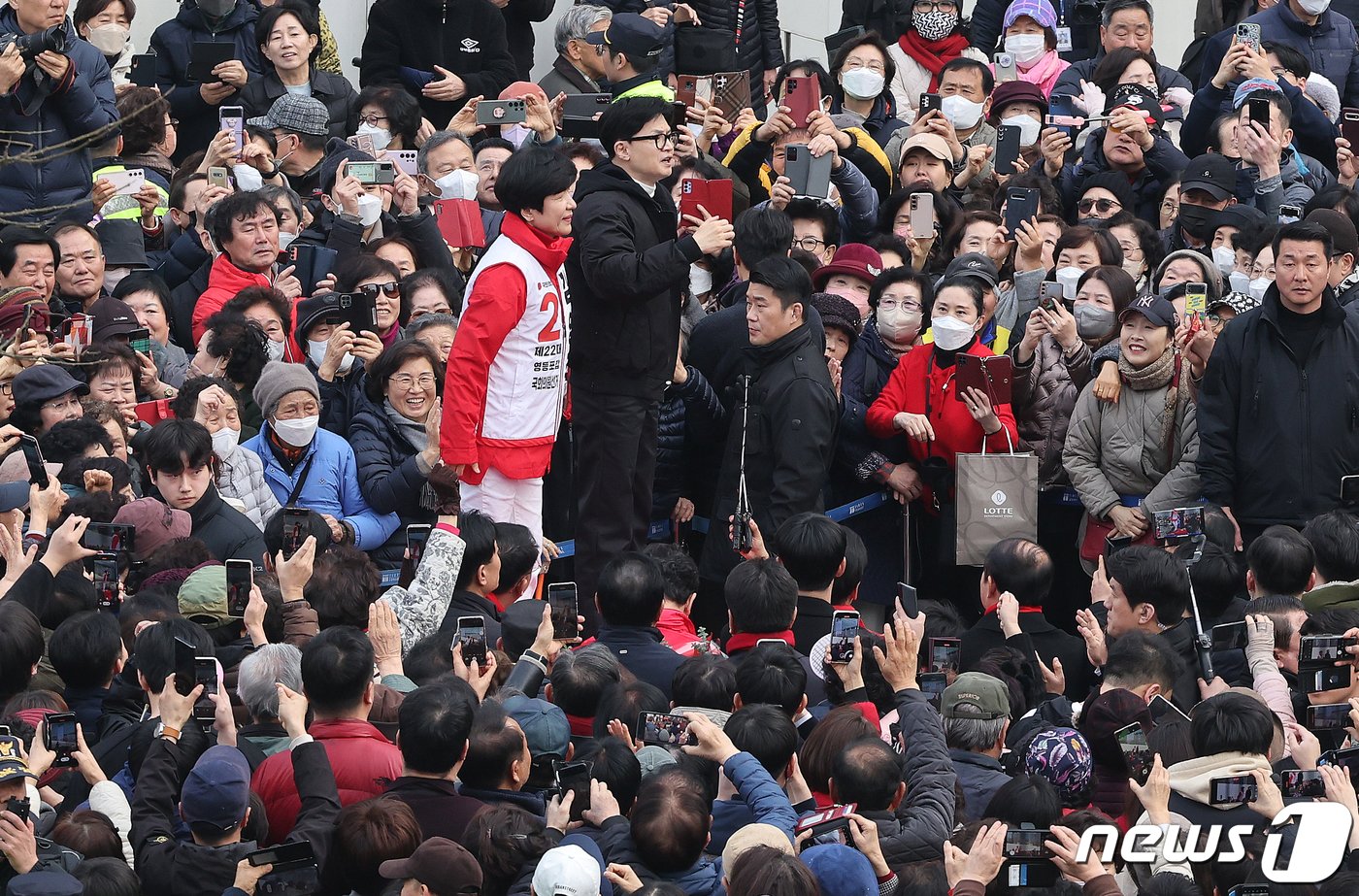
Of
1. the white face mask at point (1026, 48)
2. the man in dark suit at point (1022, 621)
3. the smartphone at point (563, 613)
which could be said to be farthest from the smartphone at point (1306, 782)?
the white face mask at point (1026, 48)

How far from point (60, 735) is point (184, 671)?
38 centimetres

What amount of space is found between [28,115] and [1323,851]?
24.3 feet

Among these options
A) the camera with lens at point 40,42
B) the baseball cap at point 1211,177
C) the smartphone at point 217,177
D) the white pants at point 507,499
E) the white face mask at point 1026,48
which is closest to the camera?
the white pants at point 507,499

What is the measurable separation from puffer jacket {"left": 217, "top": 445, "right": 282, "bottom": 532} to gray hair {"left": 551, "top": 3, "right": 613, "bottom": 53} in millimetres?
5481

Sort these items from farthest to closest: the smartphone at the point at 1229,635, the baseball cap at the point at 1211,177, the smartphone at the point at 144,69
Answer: the smartphone at the point at 144,69 → the baseball cap at the point at 1211,177 → the smartphone at the point at 1229,635

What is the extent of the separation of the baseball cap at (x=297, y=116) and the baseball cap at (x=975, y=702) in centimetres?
616

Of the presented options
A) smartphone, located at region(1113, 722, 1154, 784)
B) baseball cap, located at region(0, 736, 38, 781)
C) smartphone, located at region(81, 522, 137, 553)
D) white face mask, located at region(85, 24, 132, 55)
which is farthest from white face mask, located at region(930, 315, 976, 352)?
white face mask, located at region(85, 24, 132, 55)

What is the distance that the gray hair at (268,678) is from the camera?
5.70 meters

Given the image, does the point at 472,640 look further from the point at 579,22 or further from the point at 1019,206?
the point at 579,22

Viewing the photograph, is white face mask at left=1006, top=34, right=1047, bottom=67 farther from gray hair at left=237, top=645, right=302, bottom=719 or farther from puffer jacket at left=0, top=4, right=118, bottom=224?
gray hair at left=237, top=645, right=302, bottom=719

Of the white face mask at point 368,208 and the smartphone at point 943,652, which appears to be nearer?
the smartphone at point 943,652

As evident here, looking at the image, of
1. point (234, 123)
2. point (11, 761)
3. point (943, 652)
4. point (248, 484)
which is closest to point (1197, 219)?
point (943, 652)

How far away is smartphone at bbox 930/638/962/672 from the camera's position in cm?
639
